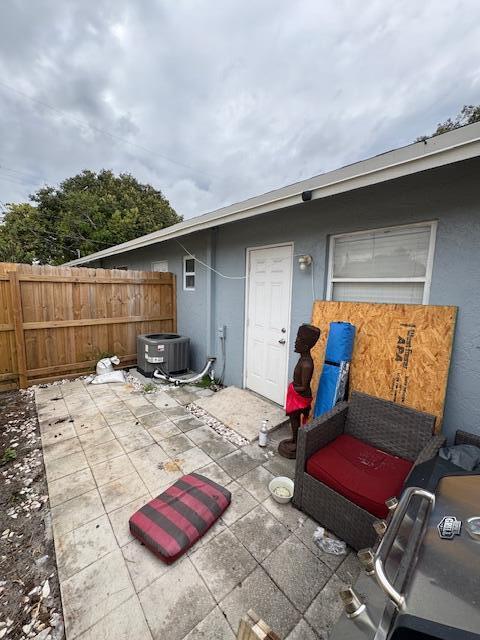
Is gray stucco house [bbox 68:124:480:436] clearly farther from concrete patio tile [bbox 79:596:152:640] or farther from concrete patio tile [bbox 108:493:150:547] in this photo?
concrete patio tile [bbox 79:596:152:640]

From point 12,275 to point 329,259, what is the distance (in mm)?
4728

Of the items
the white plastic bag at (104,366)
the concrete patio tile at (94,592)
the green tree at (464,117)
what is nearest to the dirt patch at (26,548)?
the concrete patio tile at (94,592)

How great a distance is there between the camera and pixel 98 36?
4.36 metres

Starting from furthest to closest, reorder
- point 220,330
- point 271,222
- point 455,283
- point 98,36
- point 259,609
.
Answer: point 220,330 < point 98,36 < point 271,222 < point 455,283 < point 259,609

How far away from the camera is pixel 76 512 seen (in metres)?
2.02

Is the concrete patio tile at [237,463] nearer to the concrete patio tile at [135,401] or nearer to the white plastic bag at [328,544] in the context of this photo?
the white plastic bag at [328,544]

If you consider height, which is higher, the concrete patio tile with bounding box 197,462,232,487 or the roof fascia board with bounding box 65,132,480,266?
the roof fascia board with bounding box 65,132,480,266

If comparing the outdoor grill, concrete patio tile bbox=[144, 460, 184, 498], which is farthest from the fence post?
the outdoor grill

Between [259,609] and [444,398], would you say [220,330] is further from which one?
[259,609]

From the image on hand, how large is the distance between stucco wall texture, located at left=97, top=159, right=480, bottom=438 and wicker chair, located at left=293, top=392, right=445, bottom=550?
1.52 feet

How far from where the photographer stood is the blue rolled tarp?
2662mm

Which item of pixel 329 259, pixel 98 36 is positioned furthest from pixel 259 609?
pixel 98 36

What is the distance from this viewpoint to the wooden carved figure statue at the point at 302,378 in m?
2.50

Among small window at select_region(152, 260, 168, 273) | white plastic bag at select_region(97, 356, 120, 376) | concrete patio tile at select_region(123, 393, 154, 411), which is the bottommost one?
concrete patio tile at select_region(123, 393, 154, 411)
